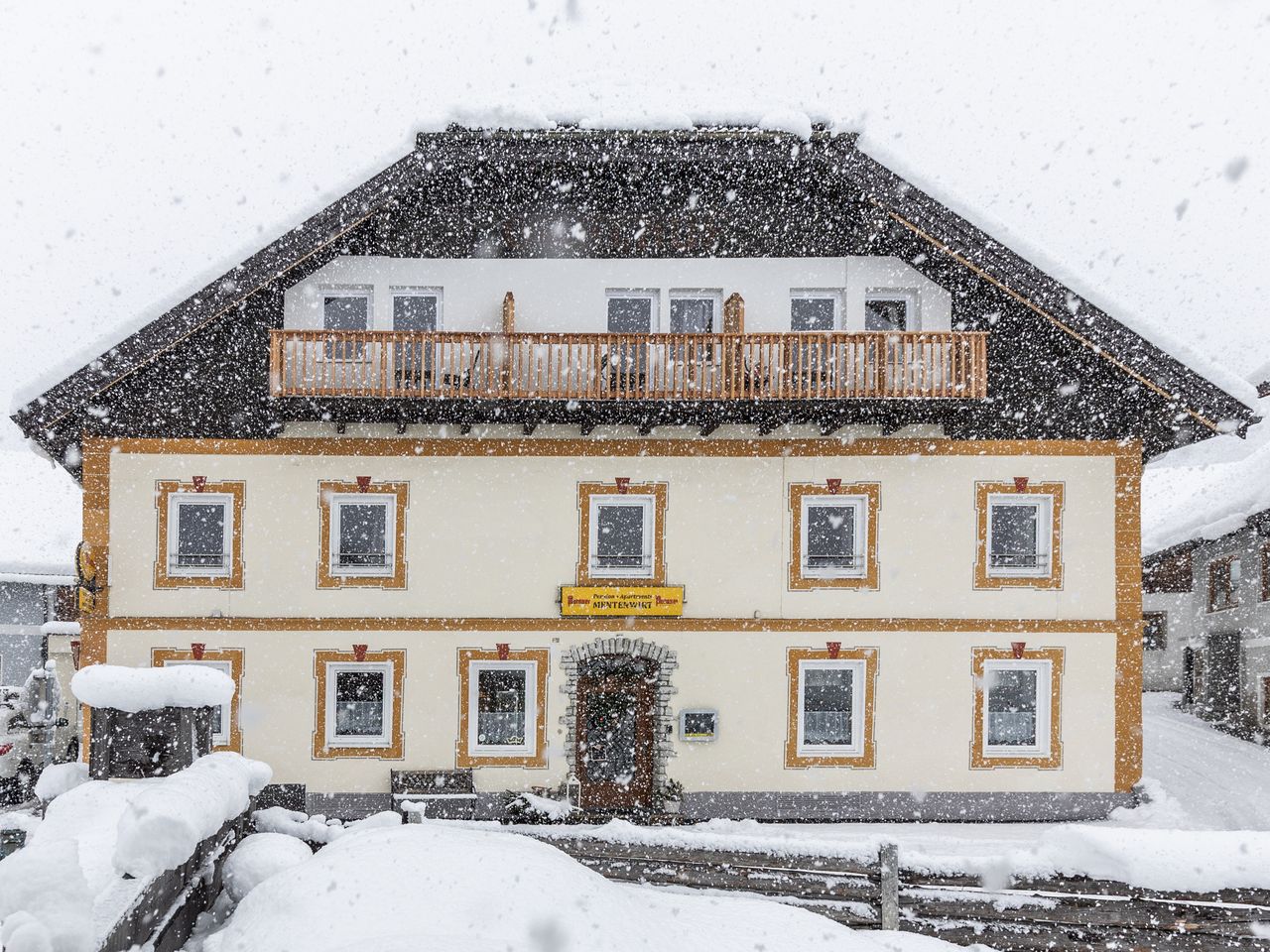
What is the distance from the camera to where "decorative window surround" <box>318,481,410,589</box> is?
1329cm

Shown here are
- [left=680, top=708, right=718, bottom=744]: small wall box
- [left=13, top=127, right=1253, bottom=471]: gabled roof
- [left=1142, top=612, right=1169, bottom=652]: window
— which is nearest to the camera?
[left=13, top=127, right=1253, bottom=471]: gabled roof

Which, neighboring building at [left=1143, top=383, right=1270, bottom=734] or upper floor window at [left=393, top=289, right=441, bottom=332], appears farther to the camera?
neighboring building at [left=1143, top=383, right=1270, bottom=734]

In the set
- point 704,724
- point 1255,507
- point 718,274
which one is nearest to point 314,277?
point 718,274

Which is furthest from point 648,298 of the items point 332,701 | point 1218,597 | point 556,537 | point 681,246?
point 1218,597

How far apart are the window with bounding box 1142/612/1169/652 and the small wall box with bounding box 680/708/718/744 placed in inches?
867

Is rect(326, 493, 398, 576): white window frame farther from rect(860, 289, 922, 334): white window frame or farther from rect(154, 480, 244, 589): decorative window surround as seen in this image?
rect(860, 289, 922, 334): white window frame

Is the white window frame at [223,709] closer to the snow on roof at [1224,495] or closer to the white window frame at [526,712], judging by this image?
the white window frame at [526,712]

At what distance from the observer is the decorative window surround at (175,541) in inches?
520

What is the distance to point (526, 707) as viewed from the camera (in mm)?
13297

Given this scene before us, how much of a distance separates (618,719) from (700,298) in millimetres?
6641

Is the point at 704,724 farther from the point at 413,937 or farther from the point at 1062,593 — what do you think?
the point at 413,937

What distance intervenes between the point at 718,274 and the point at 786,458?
3049 mm

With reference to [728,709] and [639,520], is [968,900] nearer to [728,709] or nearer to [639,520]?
[728,709]

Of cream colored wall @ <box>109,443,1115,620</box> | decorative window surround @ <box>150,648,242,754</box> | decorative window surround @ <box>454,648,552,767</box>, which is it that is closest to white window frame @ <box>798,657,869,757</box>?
cream colored wall @ <box>109,443,1115,620</box>
